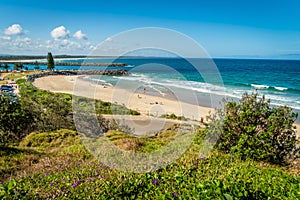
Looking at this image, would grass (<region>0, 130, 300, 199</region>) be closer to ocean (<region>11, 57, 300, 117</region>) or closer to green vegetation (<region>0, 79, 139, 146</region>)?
ocean (<region>11, 57, 300, 117</region>)

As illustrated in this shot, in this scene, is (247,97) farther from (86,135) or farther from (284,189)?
(86,135)

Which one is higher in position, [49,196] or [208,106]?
[49,196]

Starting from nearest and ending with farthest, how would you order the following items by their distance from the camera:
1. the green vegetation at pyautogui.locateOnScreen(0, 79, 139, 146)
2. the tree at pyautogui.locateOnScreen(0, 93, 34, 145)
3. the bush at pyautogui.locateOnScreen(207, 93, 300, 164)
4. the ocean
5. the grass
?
1. the grass
2. the bush at pyautogui.locateOnScreen(207, 93, 300, 164)
3. the tree at pyautogui.locateOnScreen(0, 93, 34, 145)
4. the green vegetation at pyautogui.locateOnScreen(0, 79, 139, 146)
5. the ocean

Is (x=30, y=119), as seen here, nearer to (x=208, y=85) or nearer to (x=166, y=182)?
(x=166, y=182)

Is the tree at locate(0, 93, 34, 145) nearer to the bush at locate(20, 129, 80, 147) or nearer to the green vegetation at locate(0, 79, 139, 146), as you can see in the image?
the green vegetation at locate(0, 79, 139, 146)

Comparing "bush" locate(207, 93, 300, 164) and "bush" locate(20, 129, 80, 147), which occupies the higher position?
"bush" locate(207, 93, 300, 164)

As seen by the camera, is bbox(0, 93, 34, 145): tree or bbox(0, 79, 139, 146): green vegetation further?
bbox(0, 79, 139, 146): green vegetation

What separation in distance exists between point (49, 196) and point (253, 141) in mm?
5649

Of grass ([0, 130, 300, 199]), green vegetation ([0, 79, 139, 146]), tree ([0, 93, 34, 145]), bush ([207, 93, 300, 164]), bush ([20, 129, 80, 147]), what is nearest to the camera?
grass ([0, 130, 300, 199])

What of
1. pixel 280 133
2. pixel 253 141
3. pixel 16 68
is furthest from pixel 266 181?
pixel 16 68

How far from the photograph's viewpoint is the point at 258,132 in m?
7.39

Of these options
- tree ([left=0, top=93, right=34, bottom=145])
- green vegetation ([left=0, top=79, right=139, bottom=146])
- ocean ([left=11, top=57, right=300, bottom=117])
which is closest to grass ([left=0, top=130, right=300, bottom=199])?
ocean ([left=11, top=57, right=300, bottom=117])

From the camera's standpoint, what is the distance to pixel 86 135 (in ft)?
38.7

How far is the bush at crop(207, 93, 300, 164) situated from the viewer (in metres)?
7.05
